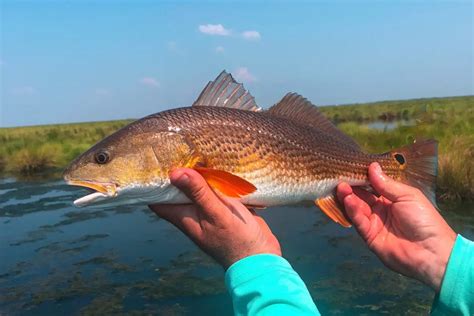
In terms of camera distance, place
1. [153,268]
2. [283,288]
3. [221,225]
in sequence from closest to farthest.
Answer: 1. [283,288]
2. [221,225]
3. [153,268]

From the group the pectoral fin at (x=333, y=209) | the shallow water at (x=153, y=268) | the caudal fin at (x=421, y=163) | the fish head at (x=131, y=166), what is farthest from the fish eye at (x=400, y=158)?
the shallow water at (x=153, y=268)

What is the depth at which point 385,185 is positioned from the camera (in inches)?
149

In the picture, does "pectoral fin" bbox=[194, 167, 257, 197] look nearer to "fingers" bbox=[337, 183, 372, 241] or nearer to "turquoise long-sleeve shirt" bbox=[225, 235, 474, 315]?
"turquoise long-sleeve shirt" bbox=[225, 235, 474, 315]

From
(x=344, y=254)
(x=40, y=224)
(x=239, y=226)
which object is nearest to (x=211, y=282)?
(x=344, y=254)

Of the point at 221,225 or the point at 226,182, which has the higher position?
the point at 226,182

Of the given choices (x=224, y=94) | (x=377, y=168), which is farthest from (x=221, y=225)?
(x=377, y=168)

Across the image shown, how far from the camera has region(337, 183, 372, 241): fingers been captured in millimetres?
3898

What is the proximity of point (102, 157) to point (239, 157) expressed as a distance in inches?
40.0

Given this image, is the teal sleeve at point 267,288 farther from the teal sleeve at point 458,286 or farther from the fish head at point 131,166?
the teal sleeve at point 458,286

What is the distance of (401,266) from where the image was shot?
356cm

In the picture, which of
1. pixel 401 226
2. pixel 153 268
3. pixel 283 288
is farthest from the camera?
pixel 153 268

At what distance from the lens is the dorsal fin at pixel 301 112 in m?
3.96

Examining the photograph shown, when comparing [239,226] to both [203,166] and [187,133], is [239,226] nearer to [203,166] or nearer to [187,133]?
[203,166]

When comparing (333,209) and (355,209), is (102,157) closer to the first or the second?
(333,209)
